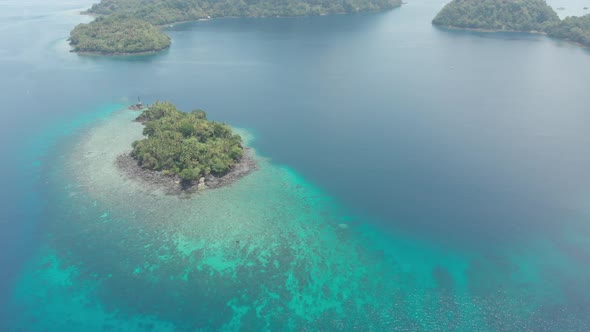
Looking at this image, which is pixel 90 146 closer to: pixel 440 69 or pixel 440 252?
pixel 440 252

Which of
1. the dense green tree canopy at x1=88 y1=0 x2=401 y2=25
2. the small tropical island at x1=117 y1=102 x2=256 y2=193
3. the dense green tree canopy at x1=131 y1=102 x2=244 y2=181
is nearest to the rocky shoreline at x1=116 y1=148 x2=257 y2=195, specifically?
the small tropical island at x1=117 y1=102 x2=256 y2=193

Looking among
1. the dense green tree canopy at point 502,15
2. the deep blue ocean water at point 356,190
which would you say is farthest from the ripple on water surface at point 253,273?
the dense green tree canopy at point 502,15

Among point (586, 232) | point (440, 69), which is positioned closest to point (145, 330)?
point (586, 232)

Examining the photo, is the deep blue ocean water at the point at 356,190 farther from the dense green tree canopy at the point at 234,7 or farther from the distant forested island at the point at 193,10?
the dense green tree canopy at the point at 234,7

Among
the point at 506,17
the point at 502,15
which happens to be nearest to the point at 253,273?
the point at 506,17

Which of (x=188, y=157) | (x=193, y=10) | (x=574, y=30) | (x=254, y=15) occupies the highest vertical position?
(x=193, y=10)

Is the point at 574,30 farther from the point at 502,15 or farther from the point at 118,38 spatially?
the point at 118,38

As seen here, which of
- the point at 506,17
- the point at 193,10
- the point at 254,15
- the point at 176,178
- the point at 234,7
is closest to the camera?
the point at 176,178
